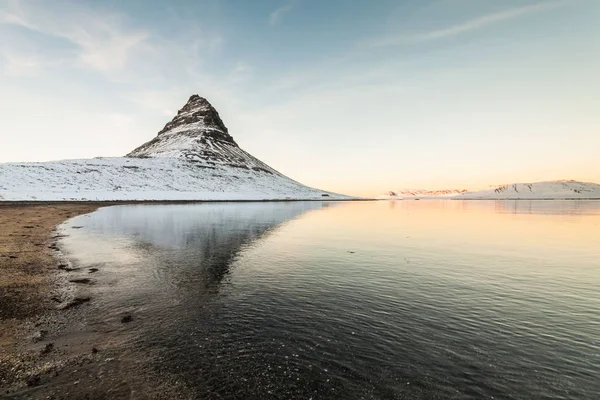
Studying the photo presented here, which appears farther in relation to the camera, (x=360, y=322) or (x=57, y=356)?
(x=360, y=322)

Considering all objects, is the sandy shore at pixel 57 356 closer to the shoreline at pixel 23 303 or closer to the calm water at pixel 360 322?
the shoreline at pixel 23 303

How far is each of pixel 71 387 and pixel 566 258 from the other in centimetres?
3261

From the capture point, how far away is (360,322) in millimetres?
12602

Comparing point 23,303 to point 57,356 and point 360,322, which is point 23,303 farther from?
point 360,322

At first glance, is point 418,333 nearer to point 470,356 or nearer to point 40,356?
point 470,356

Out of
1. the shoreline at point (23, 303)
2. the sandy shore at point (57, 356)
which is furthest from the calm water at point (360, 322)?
the shoreline at point (23, 303)

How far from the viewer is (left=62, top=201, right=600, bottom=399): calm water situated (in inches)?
340

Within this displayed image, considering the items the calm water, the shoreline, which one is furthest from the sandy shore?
the calm water

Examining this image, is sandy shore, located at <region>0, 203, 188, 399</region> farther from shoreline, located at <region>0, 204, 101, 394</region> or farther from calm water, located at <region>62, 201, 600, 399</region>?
calm water, located at <region>62, 201, 600, 399</region>

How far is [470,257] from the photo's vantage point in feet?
87.8

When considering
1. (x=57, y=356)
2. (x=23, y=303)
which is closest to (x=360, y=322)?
(x=57, y=356)

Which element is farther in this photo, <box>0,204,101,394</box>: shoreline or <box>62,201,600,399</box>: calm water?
<box>0,204,101,394</box>: shoreline

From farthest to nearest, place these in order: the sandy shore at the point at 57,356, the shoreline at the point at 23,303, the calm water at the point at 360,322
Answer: the shoreline at the point at 23,303, the calm water at the point at 360,322, the sandy shore at the point at 57,356

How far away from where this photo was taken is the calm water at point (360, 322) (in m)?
8.62
